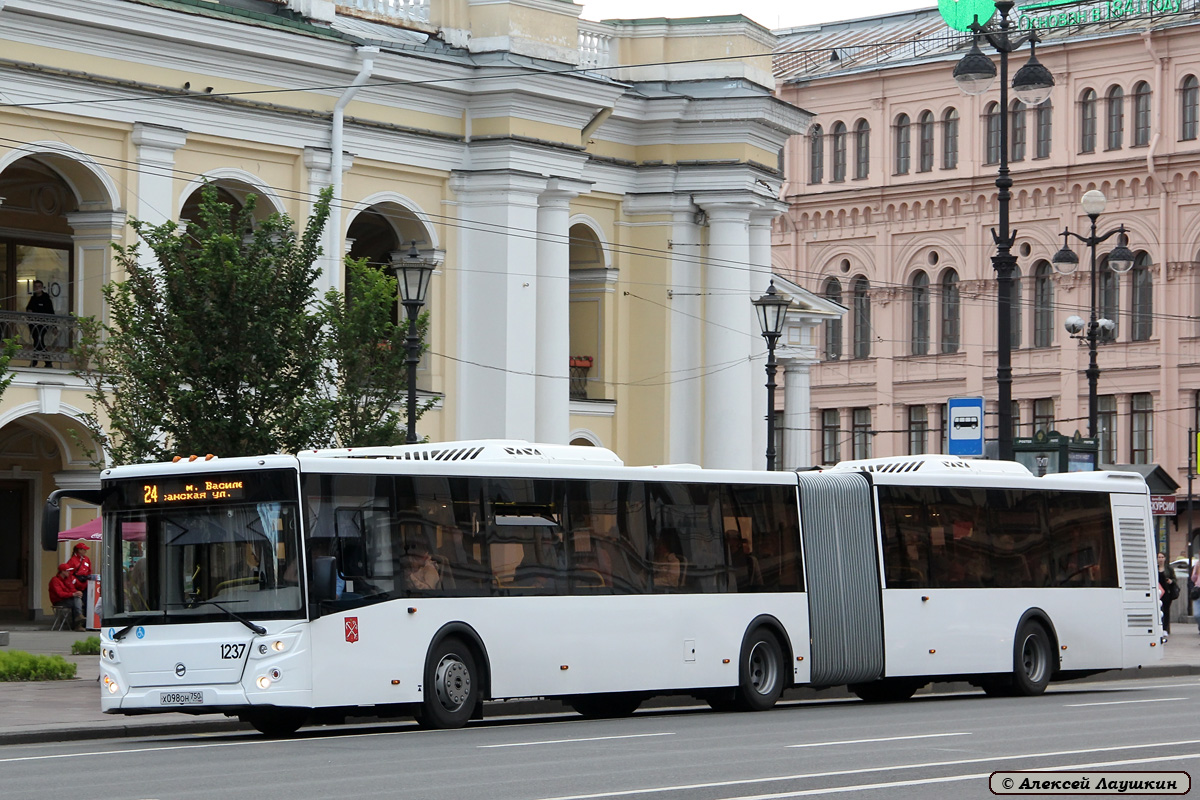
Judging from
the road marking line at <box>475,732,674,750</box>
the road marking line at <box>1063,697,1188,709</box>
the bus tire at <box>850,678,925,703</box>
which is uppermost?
the road marking line at <box>475,732,674,750</box>

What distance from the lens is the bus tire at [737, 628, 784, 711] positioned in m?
23.5

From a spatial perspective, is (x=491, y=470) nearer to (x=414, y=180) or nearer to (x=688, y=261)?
(x=414, y=180)

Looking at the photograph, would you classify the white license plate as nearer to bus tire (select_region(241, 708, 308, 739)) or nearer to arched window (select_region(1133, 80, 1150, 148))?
bus tire (select_region(241, 708, 308, 739))

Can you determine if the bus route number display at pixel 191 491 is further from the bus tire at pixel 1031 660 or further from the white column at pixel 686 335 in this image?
the white column at pixel 686 335

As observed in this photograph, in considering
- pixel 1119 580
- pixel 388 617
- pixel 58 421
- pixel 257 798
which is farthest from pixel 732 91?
pixel 257 798

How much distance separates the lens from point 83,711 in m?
22.6

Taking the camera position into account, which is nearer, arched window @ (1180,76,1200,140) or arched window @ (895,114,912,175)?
arched window @ (1180,76,1200,140)

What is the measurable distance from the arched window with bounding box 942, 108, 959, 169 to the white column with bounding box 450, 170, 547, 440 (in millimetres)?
37098

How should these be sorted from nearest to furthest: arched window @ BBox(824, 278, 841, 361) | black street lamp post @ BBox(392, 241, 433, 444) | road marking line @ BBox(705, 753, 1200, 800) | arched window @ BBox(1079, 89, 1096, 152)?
road marking line @ BBox(705, 753, 1200, 800), black street lamp post @ BBox(392, 241, 433, 444), arched window @ BBox(1079, 89, 1096, 152), arched window @ BBox(824, 278, 841, 361)

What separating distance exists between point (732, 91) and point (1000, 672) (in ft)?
71.8

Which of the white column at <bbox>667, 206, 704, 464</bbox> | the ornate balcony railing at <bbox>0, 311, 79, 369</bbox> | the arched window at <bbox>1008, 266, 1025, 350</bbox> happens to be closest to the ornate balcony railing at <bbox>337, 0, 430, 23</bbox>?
the white column at <bbox>667, 206, 704, 464</bbox>

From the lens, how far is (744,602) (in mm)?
23766

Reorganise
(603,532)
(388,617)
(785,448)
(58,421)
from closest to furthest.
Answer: (388,617) → (603,532) → (58,421) → (785,448)

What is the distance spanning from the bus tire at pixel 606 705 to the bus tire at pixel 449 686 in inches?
84.8
